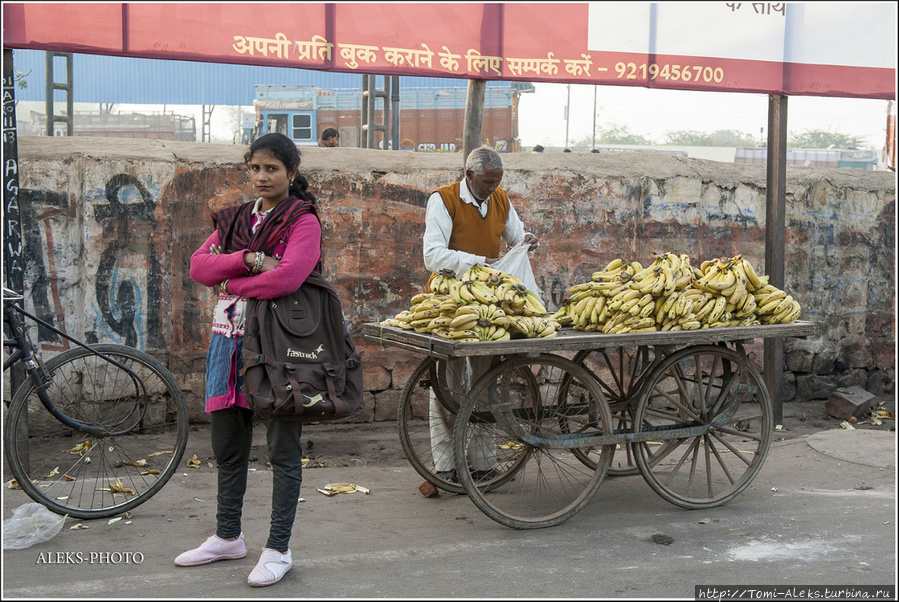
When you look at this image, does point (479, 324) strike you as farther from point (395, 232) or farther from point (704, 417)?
point (395, 232)

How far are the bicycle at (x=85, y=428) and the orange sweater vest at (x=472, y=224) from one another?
5.97 ft

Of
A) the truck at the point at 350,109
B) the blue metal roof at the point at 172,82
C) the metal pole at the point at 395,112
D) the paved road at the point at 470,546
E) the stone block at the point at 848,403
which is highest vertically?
the blue metal roof at the point at 172,82

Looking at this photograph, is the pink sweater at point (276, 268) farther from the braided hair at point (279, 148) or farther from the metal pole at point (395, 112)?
the metal pole at point (395, 112)

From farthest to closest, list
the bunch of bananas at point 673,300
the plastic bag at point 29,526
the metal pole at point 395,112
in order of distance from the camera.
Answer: the metal pole at point 395,112, the bunch of bananas at point 673,300, the plastic bag at point 29,526

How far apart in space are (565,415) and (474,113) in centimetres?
242

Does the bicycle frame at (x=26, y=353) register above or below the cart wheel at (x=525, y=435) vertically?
above

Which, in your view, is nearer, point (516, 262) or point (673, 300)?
point (673, 300)

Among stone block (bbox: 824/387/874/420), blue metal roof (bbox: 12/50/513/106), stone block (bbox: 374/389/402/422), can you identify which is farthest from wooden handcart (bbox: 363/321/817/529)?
blue metal roof (bbox: 12/50/513/106)

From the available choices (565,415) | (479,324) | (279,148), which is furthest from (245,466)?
(565,415)

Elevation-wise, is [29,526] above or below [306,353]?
below

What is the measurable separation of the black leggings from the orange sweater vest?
1794 millimetres

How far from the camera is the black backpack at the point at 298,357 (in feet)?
11.6

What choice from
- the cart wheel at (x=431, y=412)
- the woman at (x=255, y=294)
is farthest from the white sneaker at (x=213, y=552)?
the cart wheel at (x=431, y=412)

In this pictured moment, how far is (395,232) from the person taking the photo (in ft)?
22.1
